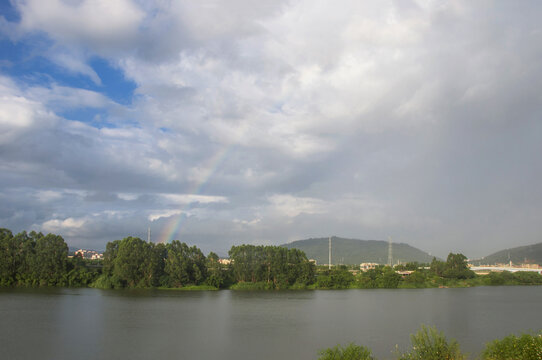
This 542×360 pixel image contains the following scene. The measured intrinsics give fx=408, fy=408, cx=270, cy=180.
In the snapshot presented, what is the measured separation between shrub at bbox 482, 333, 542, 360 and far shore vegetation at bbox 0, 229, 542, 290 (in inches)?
2207

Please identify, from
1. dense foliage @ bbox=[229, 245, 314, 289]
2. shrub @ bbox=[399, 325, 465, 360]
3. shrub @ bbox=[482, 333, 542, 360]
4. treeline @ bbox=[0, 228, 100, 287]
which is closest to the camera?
shrub @ bbox=[399, 325, 465, 360]

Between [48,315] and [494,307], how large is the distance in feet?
155

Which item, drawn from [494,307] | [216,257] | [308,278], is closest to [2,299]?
[216,257]

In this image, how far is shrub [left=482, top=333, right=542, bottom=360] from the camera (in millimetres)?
15203

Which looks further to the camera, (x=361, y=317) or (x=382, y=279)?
(x=382, y=279)

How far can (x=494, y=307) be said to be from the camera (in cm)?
4750

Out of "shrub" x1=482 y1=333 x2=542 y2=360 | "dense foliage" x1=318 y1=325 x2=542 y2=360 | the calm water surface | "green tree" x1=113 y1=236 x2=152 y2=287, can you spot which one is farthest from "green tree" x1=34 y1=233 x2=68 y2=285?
"shrub" x1=482 y1=333 x2=542 y2=360

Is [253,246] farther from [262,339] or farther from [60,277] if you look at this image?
[262,339]

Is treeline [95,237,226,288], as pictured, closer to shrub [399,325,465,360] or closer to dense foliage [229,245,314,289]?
dense foliage [229,245,314,289]

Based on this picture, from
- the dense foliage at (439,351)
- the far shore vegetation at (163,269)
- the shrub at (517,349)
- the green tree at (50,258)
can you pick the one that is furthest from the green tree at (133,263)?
the shrub at (517,349)

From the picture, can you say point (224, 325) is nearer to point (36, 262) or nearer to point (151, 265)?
point (151, 265)

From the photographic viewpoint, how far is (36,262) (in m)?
65.2

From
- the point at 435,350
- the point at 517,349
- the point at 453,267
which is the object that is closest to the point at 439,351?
the point at 435,350

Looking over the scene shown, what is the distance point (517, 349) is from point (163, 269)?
60.3m
